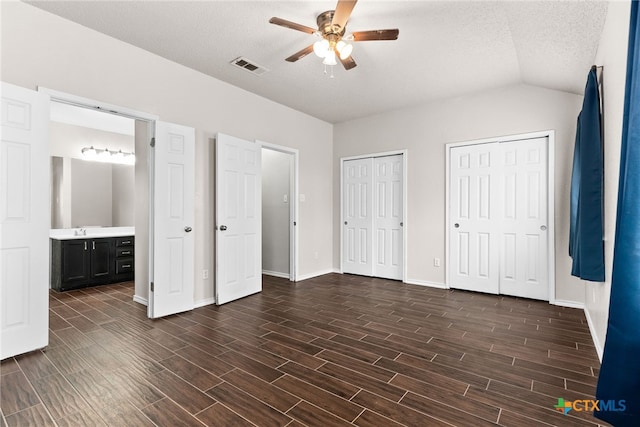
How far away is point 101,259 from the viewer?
4832mm

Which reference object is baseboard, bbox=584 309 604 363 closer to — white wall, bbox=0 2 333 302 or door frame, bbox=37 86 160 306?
white wall, bbox=0 2 333 302

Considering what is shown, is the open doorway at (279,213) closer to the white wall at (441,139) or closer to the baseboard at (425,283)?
the white wall at (441,139)

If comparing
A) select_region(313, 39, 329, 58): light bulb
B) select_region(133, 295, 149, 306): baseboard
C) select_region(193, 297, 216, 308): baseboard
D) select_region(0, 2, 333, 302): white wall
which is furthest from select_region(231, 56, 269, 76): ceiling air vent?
select_region(133, 295, 149, 306): baseboard

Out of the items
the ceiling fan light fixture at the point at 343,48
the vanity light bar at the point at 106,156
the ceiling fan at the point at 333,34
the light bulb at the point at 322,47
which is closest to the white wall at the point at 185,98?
the ceiling fan at the point at 333,34

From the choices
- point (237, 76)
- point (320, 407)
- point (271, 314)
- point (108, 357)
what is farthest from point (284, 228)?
point (320, 407)

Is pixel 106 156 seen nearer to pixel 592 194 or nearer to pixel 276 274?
pixel 276 274

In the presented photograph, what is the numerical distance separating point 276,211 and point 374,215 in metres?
1.72

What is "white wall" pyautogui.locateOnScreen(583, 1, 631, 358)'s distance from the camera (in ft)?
5.94

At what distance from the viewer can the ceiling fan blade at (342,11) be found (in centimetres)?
209

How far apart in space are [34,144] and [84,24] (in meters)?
1.19

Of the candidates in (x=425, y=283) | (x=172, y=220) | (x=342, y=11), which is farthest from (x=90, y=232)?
(x=425, y=283)

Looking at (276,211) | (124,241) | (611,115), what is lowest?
(124,241)

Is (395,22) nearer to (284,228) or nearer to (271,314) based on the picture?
(271,314)

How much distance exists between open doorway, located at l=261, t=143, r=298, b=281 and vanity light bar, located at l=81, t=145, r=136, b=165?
8.43 ft
